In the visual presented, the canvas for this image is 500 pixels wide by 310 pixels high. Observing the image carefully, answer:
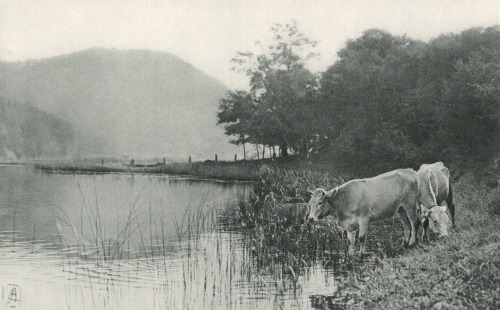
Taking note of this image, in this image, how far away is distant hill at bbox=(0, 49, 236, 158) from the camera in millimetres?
127900

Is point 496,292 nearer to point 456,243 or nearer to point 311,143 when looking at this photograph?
point 456,243

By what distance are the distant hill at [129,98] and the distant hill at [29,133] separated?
22715 millimetres

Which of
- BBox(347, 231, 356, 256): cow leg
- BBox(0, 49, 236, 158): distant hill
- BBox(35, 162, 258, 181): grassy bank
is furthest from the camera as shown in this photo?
BBox(0, 49, 236, 158): distant hill

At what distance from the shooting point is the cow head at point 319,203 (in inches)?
435

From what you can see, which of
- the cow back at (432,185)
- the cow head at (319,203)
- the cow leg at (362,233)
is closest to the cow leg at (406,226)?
the cow back at (432,185)

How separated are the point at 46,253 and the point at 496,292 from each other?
376 inches

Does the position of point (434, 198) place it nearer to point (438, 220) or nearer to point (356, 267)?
point (438, 220)

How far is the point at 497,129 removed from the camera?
22.5m

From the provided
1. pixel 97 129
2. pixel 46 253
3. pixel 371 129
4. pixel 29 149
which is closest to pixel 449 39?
pixel 371 129

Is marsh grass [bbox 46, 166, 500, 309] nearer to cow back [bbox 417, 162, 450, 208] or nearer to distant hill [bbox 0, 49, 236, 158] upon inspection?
cow back [bbox 417, 162, 450, 208]

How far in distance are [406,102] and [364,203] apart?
1697cm

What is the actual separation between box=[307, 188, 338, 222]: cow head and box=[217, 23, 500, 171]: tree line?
12.1 metres

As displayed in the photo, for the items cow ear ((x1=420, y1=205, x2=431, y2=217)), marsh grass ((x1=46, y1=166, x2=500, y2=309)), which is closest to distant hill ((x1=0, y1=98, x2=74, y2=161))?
marsh grass ((x1=46, y1=166, x2=500, y2=309))

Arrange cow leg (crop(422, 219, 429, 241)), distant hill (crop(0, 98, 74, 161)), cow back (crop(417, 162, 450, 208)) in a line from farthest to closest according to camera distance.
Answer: distant hill (crop(0, 98, 74, 161)), cow back (crop(417, 162, 450, 208)), cow leg (crop(422, 219, 429, 241))
